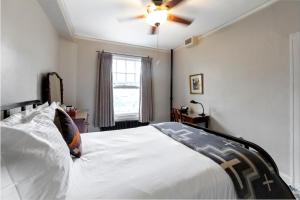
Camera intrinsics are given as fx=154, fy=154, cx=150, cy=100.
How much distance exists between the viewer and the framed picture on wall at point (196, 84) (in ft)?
11.2

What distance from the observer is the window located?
389cm

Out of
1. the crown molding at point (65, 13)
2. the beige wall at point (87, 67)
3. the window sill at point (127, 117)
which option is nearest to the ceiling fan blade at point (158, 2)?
the crown molding at point (65, 13)

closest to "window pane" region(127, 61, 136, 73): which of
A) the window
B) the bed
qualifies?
the window

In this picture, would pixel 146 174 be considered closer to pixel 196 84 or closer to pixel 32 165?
pixel 32 165

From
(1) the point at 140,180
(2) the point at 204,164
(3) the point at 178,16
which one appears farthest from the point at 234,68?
(1) the point at 140,180

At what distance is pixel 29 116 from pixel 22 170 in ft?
1.75

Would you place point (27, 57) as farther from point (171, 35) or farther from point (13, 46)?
point (171, 35)

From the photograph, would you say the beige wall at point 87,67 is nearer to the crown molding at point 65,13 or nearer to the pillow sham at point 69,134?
the crown molding at point 65,13

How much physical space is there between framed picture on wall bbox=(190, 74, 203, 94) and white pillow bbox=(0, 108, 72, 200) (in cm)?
314

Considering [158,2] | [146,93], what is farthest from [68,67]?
[158,2]

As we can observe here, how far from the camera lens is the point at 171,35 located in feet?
11.0

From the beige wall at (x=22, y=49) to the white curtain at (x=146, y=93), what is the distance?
219 centimetres

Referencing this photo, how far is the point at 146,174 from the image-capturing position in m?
0.96

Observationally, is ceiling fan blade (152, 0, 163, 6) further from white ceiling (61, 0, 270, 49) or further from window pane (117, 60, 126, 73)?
window pane (117, 60, 126, 73)
